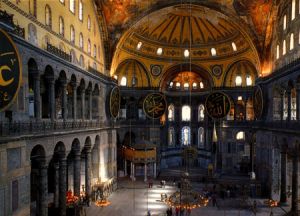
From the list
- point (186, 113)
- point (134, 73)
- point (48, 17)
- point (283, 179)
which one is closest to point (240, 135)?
point (186, 113)

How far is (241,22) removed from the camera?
2681cm

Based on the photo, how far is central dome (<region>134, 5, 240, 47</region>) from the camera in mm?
29031

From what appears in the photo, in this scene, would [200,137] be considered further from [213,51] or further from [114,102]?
[114,102]

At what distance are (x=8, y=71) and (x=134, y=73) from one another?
23.1 meters

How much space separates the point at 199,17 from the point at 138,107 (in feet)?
34.4

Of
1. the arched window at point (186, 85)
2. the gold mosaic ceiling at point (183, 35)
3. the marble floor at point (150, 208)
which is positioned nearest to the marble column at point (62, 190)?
the marble floor at point (150, 208)

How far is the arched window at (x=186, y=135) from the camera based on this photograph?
38875 millimetres

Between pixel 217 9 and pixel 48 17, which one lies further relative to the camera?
pixel 217 9

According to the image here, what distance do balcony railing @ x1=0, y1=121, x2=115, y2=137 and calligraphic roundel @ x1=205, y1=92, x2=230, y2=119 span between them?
7.93 meters

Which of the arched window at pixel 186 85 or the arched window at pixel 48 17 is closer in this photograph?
the arched window at pixel 48 17

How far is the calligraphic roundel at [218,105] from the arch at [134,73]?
13.1 metres

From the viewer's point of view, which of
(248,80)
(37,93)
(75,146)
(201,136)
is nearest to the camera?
(37,93)

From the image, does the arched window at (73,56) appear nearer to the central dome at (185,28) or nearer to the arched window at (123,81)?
the central dome at (185,28)

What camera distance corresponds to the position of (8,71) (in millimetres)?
11031
